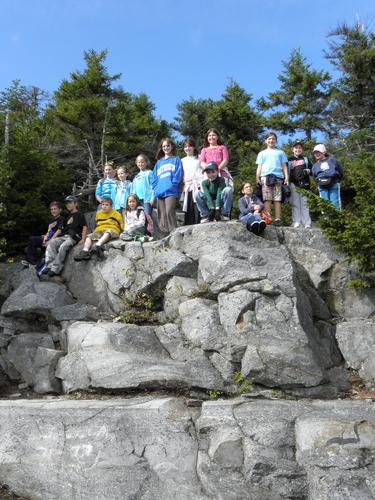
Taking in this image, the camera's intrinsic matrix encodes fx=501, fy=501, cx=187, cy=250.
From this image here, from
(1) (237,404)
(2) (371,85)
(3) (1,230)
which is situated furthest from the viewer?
(2) (371,85)

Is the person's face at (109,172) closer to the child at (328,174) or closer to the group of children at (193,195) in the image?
the group of children at (193,195)

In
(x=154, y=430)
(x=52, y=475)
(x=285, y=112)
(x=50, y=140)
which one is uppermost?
Answer: (x=285, y=112)

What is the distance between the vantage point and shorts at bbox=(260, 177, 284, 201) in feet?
35.2

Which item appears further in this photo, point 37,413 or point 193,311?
point 193,311

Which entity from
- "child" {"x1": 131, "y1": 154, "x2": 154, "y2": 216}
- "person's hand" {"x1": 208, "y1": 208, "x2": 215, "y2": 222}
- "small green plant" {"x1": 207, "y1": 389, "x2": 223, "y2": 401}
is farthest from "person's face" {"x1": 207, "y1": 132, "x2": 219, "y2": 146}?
"small green plant" {"x1": 207, "y1": 389, "x2": 223, "y2": 401}

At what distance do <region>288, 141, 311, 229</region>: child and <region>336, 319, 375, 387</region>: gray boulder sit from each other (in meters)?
2.83

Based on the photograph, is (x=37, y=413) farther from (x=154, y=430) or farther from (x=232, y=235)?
(x=232, y=235)

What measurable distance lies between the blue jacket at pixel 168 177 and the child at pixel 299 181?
2.51 meters

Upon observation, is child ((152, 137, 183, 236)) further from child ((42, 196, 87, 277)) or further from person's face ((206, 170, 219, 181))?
child ((42, 196, 87, 277))

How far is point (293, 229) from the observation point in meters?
10.5

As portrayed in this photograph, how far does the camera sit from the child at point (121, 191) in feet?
38.1

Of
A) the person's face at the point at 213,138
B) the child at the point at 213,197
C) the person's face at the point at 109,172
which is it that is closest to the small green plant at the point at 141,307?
the child at the point at 213,197

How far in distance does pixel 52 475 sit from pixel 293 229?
6.63 meters

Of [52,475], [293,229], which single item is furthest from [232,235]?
[52,475]
